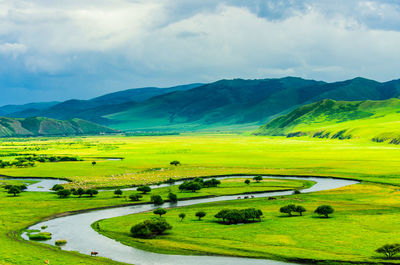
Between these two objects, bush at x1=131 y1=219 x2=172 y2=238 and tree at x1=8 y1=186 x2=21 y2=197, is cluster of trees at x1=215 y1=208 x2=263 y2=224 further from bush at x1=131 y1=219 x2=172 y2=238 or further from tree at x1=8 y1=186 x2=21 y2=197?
tree at x1=8 y1=186 x2=21 y2=197

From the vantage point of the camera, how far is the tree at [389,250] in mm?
50972

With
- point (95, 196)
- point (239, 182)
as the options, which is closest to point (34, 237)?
point (95, 196)

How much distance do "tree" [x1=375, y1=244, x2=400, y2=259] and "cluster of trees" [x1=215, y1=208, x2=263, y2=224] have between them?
23323 mm

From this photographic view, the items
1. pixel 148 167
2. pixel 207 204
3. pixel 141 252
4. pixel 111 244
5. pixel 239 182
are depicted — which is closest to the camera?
pixel 141 252

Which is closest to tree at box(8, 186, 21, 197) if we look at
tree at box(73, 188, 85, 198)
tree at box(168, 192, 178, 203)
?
tree at box(73, 188, 85, 198)

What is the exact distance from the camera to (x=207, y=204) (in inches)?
3462

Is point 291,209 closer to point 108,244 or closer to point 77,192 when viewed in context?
point 108,244

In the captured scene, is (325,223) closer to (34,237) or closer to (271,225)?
(271,225)

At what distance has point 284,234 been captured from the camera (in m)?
62.4

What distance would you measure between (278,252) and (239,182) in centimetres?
6349

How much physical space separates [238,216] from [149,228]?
15.6m

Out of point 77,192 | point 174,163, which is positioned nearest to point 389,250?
point 77,192

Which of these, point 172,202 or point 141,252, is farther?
point 172,202

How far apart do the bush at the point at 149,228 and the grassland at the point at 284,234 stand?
134cm
